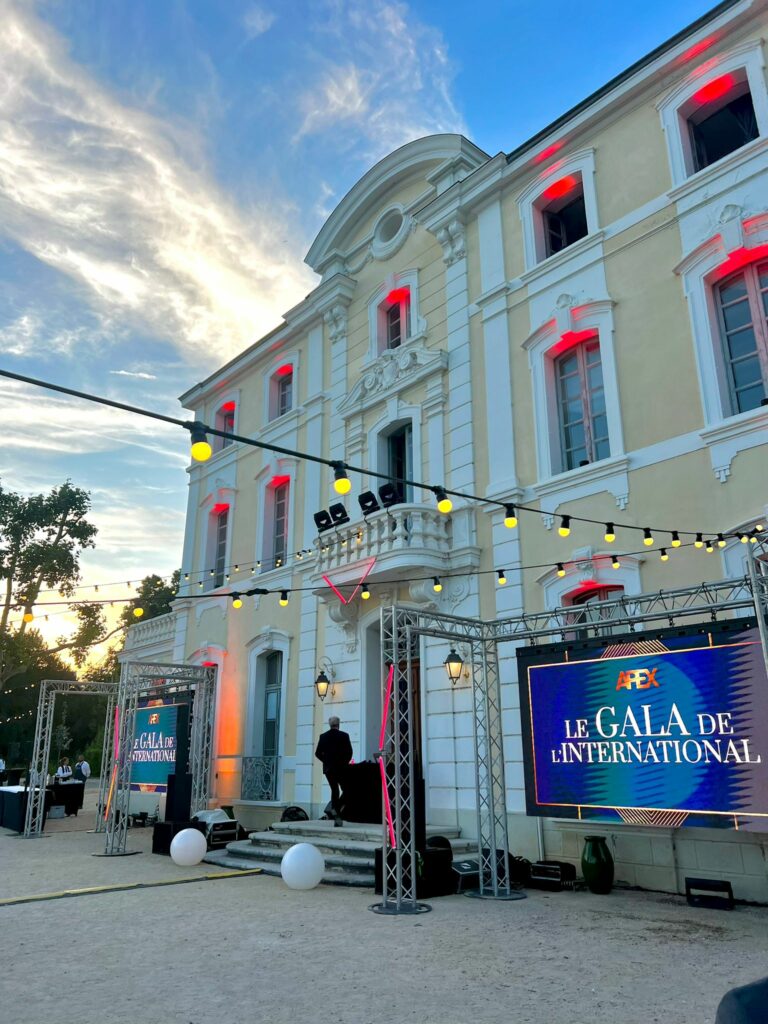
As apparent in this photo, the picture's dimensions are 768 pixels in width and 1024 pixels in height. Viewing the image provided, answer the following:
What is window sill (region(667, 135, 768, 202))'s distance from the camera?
34.0 ft

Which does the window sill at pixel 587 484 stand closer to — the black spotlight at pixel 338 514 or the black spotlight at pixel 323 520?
the black spotlight at pixel 338 514

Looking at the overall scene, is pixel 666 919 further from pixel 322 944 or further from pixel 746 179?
pixel 746 179

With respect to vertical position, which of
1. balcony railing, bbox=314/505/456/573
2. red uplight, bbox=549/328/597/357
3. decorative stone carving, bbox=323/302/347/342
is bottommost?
balcony railing, bbox=314/505/456/573

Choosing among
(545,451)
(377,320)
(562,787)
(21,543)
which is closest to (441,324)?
(377,320)

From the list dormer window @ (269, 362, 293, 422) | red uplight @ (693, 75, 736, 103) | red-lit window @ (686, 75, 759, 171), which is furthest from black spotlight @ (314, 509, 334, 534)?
red uplight @ (693, 75, 736, 103)

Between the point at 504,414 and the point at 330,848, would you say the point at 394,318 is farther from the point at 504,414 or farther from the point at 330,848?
the point at 330,848

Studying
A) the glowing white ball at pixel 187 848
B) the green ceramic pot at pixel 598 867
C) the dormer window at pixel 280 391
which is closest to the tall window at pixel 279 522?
the dormer window at pixel 280 391

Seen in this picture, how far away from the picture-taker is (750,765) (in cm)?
745

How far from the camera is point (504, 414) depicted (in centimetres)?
1284

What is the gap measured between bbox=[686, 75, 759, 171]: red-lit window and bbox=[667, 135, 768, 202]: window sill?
1.26 feet

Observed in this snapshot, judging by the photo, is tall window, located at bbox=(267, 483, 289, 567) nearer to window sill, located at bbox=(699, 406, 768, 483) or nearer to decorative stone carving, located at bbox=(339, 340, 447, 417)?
decorative stone carving, located at bbox=(339, 340, 447, 417)

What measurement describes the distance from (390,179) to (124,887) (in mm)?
14110

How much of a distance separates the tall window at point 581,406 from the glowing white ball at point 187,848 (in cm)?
801

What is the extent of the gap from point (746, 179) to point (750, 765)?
25.3 feet
